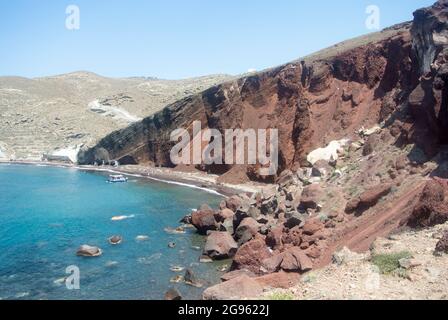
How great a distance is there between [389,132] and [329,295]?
30978mm

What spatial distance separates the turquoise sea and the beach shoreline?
319 cm

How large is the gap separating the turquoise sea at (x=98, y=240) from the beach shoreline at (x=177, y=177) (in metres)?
3.19

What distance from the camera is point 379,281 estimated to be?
15977mm

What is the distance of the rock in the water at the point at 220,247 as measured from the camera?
121 feet

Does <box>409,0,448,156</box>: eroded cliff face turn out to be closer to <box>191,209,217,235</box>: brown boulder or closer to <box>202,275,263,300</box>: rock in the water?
<box>202,275,263,300</box>: rock in the water

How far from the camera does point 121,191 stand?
74.0 metres

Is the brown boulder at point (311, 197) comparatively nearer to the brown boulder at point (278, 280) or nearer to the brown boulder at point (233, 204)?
the brown boulder at point (233, 204)

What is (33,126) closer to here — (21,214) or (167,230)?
(21,214)

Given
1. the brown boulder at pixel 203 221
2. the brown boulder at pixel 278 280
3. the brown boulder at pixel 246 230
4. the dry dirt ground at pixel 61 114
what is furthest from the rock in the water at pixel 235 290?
the dry dirt ground at pixel 61 114

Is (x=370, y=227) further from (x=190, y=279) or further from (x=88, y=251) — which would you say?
(x=88, y=251)

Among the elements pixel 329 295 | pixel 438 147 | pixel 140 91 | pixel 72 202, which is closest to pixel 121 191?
pixel 72 202

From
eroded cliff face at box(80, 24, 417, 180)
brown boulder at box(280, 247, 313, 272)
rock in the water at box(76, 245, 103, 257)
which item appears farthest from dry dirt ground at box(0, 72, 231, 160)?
brown boulder at box(280, 247, 313, 272)

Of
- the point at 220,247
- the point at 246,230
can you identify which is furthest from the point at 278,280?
the point at 246,230

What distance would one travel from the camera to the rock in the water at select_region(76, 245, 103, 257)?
37631 millimetres
